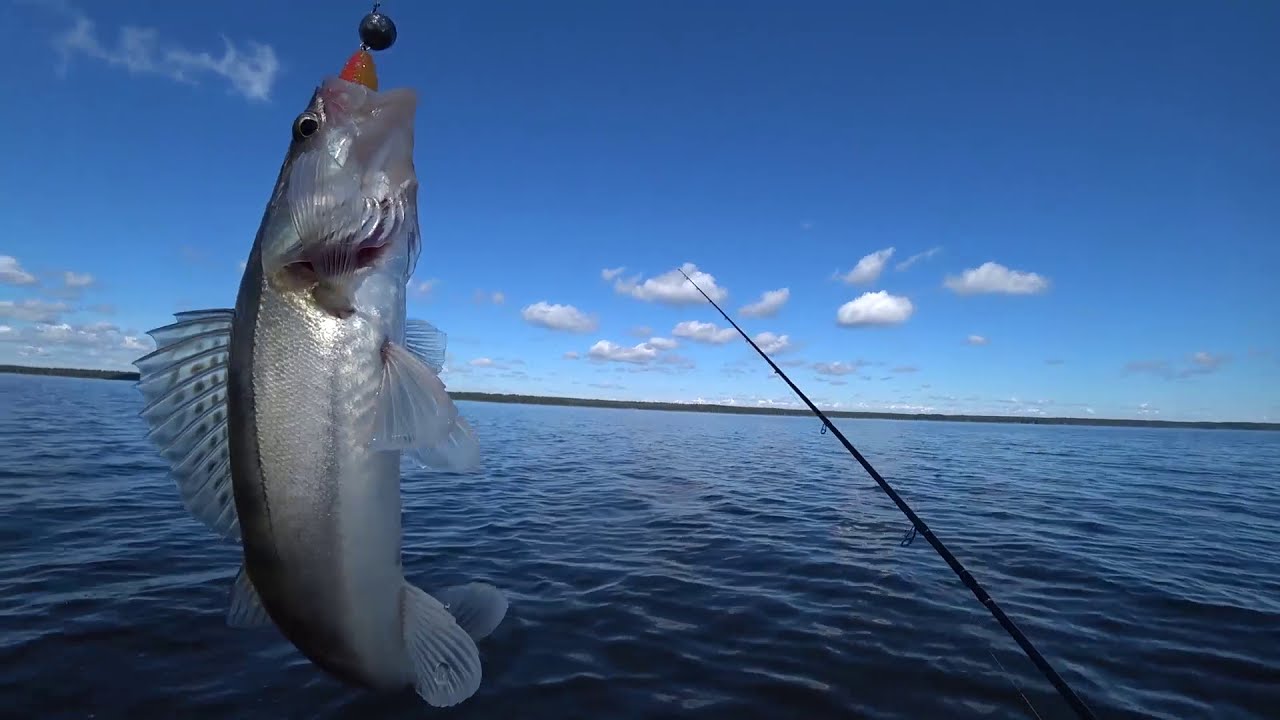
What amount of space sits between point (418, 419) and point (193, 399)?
3.07 feet

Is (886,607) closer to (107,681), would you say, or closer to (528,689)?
(528,689)

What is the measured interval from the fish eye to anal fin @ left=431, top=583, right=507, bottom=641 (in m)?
2.06

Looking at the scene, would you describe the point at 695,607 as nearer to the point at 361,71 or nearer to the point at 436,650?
the point at 436,650

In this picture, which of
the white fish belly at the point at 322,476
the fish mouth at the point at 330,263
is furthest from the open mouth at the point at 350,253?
the white fish belly at the point at 322,476

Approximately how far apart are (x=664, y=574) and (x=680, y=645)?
235cm

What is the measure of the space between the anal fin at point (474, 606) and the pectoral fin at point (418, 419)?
842mm

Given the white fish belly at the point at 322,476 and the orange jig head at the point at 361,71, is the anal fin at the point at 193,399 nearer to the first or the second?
the white fish belly at the point at 322,476

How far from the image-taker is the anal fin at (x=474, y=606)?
2.68m

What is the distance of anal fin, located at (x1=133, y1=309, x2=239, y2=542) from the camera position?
2209 mm

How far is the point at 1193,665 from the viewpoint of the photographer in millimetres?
6148

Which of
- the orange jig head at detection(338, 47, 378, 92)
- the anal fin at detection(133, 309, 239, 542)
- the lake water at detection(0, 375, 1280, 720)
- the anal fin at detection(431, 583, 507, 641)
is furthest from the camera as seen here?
the lake water at detection(0, 375, 1280, 720)

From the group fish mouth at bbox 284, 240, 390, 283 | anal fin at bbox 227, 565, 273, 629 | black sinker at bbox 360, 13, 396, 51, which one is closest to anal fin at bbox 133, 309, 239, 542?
anal fin at bbox 227, 565, 273, 629

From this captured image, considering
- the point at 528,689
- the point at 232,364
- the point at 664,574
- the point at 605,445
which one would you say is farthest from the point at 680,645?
the point at 605,445

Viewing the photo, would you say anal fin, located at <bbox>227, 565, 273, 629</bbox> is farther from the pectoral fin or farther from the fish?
the pectoral fin
